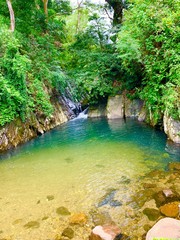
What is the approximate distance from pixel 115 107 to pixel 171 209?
1290 cm

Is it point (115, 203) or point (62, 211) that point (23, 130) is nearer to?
point (62, 211)

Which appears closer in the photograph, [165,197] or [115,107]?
[165,197]

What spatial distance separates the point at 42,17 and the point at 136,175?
15477 mm

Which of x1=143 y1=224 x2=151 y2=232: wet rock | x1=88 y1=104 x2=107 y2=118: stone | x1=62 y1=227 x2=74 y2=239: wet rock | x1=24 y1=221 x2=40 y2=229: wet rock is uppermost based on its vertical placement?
x1=88 y1=104 x2=107 y2=118: stone

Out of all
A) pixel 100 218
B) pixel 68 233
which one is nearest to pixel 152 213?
pixel 100 218

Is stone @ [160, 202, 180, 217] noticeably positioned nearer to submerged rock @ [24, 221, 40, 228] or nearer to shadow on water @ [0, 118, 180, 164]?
submerged rock @ [24, 221, 40, 228]

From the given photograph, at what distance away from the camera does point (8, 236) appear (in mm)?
4133

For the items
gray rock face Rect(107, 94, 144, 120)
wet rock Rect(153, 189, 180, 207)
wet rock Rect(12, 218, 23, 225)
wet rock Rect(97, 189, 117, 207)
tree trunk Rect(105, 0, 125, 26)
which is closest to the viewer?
wet rock Rect(12, 218, 23, 225)

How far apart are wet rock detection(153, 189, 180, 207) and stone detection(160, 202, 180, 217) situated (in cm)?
14

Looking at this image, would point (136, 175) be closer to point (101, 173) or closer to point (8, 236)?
point (101, 173)

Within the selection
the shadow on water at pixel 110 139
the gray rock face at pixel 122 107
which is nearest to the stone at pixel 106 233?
the shadow on water at pixel 110 139

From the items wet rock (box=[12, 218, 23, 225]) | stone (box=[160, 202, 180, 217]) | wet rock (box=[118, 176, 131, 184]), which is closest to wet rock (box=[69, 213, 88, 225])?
wet rock (box=[12, 218, 23, 225])

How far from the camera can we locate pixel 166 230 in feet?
10.5

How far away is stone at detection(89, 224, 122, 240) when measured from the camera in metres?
3.51
